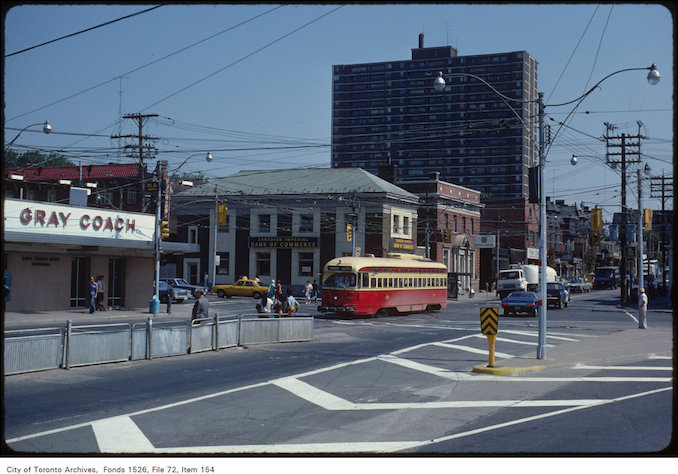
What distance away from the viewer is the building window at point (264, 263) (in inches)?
2697

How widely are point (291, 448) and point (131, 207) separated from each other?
74.6 metres

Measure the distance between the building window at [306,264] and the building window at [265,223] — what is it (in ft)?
13.2

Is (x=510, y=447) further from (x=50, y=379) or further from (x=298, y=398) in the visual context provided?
(x=50, y=379)

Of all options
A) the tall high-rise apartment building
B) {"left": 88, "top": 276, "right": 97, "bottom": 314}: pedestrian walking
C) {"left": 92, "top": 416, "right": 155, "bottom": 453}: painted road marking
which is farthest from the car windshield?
the tall high-rise apartment building

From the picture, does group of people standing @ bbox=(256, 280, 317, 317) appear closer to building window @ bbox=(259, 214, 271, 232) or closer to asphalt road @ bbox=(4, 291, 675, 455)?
asphalt road @ bbox=(4, 291, 675, 455)

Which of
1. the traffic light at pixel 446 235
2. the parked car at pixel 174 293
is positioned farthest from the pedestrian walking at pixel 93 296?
the traffic light at pixel 446 235

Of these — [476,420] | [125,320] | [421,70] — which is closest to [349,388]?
[476,420]

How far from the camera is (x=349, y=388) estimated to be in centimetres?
1588

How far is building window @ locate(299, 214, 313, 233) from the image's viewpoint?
6731 cm

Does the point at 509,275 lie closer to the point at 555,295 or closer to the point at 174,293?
the point at 555,295

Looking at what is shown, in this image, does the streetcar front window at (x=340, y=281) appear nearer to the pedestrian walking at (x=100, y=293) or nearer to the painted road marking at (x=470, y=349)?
the pedestrian walking at (x=100, y=293)

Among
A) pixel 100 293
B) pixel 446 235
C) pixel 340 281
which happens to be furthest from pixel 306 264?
pixel 100 293

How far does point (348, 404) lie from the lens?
13891 mm

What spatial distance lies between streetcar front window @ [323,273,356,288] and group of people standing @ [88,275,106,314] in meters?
12.5
